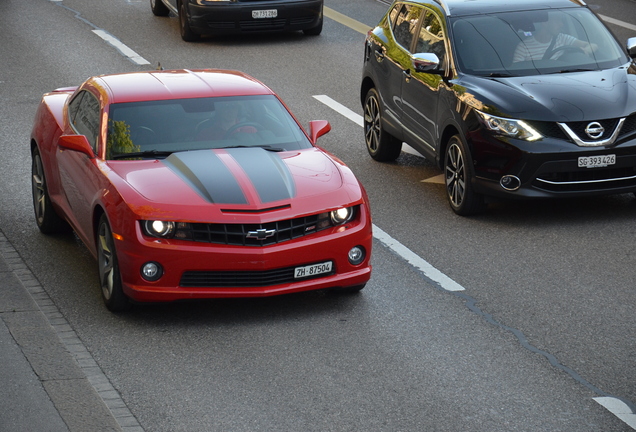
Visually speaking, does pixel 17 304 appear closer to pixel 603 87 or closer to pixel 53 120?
pixel 53 120

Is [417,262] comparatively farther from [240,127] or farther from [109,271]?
[109,271]

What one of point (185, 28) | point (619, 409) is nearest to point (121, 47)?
point (185, 28)

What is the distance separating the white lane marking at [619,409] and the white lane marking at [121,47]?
13.0 m

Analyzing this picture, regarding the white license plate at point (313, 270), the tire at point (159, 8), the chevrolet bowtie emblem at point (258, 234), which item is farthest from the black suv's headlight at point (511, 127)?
the tire at point (159, 8)

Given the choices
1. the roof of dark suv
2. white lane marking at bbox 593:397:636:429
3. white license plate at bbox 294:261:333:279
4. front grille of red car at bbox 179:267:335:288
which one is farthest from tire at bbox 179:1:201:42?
white lane marking at bbox 593:397:636:429

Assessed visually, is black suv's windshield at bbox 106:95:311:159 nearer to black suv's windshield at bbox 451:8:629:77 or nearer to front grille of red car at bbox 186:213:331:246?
front grille of red car at bbox 186:213:331:246

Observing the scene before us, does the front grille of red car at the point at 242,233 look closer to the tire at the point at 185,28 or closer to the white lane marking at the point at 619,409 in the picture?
the white lane marking at the point at 619,409

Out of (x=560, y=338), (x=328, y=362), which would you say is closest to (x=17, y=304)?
(x=328, y=362)

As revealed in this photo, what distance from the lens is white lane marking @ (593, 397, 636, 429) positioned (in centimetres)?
633

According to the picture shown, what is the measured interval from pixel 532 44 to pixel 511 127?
4.40 ft

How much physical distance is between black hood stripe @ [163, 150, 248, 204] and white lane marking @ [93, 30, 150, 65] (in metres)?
10.4

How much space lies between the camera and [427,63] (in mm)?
10891

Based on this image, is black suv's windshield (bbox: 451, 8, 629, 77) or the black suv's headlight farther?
black suv's windshield (bbox: 451, 8, 629, 77)

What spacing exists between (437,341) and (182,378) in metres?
1.71
